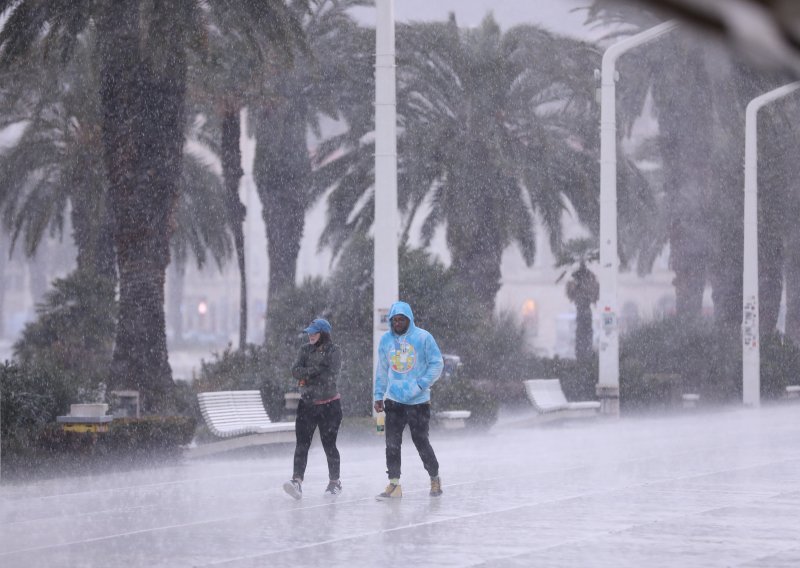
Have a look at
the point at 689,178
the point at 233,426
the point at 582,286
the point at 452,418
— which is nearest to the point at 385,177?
the point at 233,426

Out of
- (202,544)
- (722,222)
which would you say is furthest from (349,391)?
(722,222)

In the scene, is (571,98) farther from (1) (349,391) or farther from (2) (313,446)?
(2) (313,446)

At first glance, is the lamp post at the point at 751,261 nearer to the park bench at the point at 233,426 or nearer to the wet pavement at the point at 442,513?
the wet pavement at the point at 442,513

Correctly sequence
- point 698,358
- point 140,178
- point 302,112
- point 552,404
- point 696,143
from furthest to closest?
point 696,143, point 698,358, point 302,112, point 552,404, point 140,178

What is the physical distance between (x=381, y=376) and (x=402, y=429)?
1.74 feet

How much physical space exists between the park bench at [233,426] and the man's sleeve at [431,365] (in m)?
6.32

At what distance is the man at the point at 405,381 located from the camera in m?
12.8

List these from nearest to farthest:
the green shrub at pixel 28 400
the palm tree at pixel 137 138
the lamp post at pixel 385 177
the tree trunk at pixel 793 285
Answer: the green shrub at pixel 28 400, the lamp post at pixel 385 177, the palm tree at pixel 137 138, the tree trunk at pixel 793 285

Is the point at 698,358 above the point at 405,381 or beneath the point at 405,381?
above

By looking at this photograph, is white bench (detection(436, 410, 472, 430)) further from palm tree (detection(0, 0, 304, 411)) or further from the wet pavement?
palm tree (detection(0, 0, 304, 411))

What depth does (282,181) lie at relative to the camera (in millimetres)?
35906

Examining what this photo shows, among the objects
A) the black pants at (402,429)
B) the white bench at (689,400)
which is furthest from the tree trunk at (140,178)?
the white bench at (689,400)

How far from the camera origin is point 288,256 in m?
37.0

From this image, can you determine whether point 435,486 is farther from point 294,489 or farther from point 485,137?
point 485,137
